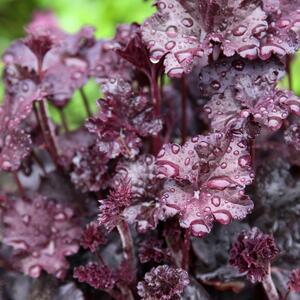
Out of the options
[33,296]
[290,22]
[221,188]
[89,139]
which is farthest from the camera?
[89,139]

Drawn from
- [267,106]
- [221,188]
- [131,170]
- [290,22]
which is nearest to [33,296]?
[131,170]

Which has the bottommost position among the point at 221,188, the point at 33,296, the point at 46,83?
the point at 33,296

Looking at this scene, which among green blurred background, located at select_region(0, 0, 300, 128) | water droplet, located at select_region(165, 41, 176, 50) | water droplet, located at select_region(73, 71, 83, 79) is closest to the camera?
water droplet, located at select_region(165, 41, 176, 50)

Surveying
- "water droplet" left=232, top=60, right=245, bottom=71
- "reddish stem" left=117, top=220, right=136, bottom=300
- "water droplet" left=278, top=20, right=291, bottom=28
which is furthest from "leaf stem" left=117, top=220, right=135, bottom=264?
"water droplet" left=278, top=20, right=291, bottom=28

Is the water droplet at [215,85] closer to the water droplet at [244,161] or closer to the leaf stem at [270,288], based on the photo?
the water droplet at [244,161]

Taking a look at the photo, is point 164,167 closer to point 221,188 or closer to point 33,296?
point 221,188

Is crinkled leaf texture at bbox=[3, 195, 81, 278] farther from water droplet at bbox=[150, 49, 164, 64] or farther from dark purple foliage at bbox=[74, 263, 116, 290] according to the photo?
water droplet at bbox=[150, 49, 164, 64]
